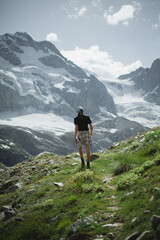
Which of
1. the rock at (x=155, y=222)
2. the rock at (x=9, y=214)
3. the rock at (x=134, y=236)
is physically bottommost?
the rock at (x=9, y=214)

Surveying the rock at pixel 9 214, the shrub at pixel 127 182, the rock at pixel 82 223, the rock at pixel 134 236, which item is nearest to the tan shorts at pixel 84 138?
the shrub at pixel 127 182

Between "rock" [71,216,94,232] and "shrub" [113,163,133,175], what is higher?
"shrub" [113,163,133,175]

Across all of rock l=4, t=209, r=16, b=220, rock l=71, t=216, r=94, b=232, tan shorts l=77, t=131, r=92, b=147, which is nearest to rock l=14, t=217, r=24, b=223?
rock l=4, t=209, r=16, b=220

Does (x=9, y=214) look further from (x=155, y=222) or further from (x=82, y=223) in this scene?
(x=155, y=222)

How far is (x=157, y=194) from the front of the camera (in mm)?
5277

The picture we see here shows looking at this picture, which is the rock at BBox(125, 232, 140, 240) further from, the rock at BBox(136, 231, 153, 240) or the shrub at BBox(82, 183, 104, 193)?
the shrub at BBox(82, 183, 104, 193)

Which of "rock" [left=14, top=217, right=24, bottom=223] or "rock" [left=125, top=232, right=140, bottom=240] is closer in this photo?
"rock" [left=125, top=232, right=140, bottom=240]

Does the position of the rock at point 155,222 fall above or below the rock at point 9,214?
above

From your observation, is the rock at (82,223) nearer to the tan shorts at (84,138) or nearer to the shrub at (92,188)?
the shrub at (92,188)

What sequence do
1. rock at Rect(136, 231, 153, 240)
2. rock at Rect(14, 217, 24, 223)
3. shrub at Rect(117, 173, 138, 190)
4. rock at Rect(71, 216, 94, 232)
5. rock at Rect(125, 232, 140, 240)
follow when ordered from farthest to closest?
shrub at Rect(117, 173, 138, 190) < rock at Rect(14, 217, 24, 223) < rock at Rect(71, 216, 94, 232) < rock at Rect(125, 232, 140, 240) < rock at Rect(136, 231, 153, 240)

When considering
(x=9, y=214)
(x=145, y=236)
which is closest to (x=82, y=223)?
(x=145, y=236)

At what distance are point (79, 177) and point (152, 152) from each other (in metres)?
4.99

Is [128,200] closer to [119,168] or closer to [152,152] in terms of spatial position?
[119,168]

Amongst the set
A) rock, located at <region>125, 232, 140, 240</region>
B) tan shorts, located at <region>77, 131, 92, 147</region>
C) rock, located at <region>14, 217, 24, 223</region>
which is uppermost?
tan shorts, located at <region>77, 131, 92, 147</region>
